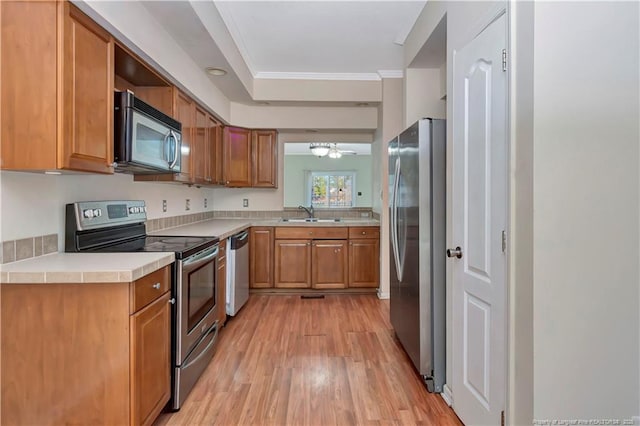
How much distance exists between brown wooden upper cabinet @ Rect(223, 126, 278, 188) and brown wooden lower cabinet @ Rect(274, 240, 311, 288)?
0.85 m

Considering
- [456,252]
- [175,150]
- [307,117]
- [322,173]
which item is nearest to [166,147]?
[175,150]

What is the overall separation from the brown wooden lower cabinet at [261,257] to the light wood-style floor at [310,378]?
0.77 meters

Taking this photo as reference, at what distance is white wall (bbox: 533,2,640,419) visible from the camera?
49.8 inches

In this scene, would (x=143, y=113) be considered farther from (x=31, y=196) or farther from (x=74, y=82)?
(x=31, y=196)

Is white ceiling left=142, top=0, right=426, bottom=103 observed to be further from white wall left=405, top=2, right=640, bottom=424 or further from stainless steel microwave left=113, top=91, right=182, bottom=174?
white wall left=405, top=2, right=640, bottom=424

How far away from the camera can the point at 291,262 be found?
4344mm

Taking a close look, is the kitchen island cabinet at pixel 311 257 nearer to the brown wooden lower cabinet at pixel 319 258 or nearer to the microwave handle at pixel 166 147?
the brown wooden lower cabinet at pixel 319 258

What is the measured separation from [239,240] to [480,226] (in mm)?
2503

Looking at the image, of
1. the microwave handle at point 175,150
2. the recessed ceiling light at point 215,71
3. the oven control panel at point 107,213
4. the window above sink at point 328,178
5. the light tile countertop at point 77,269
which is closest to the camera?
the light tile countertop at point 77,269

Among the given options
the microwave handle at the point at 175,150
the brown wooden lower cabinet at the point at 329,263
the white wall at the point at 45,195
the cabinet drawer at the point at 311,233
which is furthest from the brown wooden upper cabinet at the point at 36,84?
the brown wooden lower cabinet at the point at 329,263

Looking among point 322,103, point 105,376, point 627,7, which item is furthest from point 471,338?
point 322,103

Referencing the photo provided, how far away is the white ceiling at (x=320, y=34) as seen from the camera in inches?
107

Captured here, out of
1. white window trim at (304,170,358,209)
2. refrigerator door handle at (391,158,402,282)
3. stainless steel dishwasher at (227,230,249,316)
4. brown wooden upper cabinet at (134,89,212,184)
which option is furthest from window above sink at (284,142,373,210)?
refrigerator door handle at (391,158,402,282)

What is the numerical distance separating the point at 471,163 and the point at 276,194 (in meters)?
3.45
